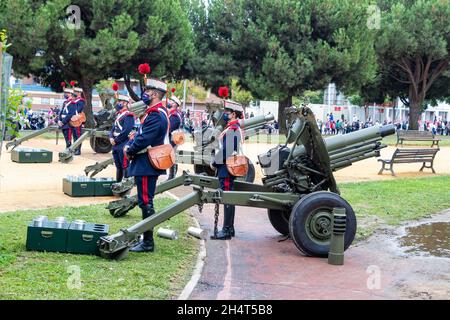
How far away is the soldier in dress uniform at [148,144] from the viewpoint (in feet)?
25.8

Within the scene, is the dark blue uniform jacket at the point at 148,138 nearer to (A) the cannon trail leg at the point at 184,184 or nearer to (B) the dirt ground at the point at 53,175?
(A) the cannon trail leg at the point at 184,184

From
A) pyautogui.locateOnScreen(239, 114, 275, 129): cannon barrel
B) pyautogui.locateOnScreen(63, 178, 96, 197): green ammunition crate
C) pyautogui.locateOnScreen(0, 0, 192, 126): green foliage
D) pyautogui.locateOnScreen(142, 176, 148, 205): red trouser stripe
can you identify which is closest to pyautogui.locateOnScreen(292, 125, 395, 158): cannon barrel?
pyautogui.locateOnScreen(142, 176, 148, 205): red trouser stripe

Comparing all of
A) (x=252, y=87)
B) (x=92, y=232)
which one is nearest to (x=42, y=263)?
(x=92, y=232)

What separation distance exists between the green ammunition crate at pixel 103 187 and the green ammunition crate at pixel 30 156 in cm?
638

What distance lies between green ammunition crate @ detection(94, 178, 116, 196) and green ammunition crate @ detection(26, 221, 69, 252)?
5058 mm

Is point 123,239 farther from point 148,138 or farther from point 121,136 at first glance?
point 121,136

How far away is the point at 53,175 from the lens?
618 inches

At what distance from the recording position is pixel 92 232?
746 centimetres

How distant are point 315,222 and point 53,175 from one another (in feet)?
30.4

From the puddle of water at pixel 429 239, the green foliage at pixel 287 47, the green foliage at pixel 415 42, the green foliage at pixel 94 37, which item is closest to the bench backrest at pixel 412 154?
the puddle of water at pixel 429 239

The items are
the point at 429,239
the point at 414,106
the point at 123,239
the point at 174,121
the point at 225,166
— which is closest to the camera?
the point at 123,239

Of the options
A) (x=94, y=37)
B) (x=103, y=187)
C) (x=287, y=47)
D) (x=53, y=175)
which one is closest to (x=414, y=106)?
(x=287, y=47)

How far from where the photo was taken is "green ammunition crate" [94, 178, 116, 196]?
12562mm
